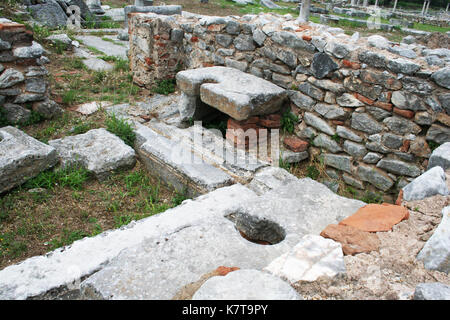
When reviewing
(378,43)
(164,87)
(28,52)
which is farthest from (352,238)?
(28,52)

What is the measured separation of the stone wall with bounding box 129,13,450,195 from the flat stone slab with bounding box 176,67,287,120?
0.24m

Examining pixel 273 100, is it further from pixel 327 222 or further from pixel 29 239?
pixel 29 239

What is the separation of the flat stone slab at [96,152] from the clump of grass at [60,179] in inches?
3.6

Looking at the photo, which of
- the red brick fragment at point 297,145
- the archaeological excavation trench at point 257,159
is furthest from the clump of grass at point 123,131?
the red brick fragment at point 297,145

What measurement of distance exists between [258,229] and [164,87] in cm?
380

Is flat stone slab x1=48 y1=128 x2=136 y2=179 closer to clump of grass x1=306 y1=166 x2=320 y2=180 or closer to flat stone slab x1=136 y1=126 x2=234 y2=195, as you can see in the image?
flat stone slab x1=136 y1=126 x2=234 y2=195

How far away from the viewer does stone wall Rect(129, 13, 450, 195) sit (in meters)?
3.06

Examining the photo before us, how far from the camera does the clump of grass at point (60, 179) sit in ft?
11.3

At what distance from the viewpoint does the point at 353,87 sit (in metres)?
3.44

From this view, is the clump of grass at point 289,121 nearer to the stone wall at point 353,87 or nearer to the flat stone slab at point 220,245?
the stone wall at point 353,87

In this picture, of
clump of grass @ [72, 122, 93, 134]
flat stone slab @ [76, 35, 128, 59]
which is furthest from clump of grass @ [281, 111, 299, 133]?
flat stone slab @ [76, 35, 128, 59]

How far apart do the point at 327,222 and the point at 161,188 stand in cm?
201

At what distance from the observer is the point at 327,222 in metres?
2.19

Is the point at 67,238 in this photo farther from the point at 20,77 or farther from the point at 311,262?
the point at 20,77
